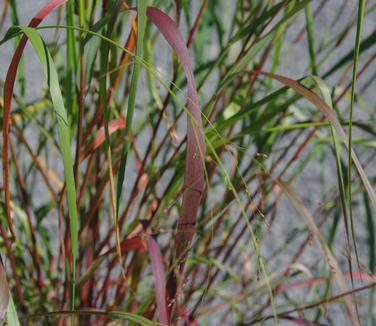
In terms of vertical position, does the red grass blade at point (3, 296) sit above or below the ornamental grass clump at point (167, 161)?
below

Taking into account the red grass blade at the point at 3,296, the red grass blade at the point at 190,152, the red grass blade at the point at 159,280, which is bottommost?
Result: the red grass blade at the point at 3,296

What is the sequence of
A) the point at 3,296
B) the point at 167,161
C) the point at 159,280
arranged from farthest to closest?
the point at 167,161 < the point at 159,280 < the point at 3,296

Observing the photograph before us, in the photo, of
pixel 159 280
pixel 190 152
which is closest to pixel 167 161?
pixel 159 280

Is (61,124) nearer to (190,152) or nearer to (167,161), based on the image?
(190,152)

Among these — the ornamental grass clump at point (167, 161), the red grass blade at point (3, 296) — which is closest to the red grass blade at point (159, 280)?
the ornamental grass clump at point (167, 161)

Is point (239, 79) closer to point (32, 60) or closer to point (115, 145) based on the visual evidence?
point (115, 145)

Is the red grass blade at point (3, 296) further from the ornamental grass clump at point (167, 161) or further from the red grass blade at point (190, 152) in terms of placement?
the red grass blade at point (190, 152)

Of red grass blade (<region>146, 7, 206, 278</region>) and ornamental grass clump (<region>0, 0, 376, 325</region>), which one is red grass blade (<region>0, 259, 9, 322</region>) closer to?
ornamental grass clump (<region>0, 0, 376, 325</region>)

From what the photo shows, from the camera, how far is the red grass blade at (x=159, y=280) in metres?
0.65

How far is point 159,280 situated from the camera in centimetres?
70

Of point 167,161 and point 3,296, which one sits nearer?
point 3,296

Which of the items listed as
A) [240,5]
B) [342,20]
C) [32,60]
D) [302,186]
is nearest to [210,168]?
[240,5]

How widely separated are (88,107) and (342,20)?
1.43 meters

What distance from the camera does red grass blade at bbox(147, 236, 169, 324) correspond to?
0.65m
